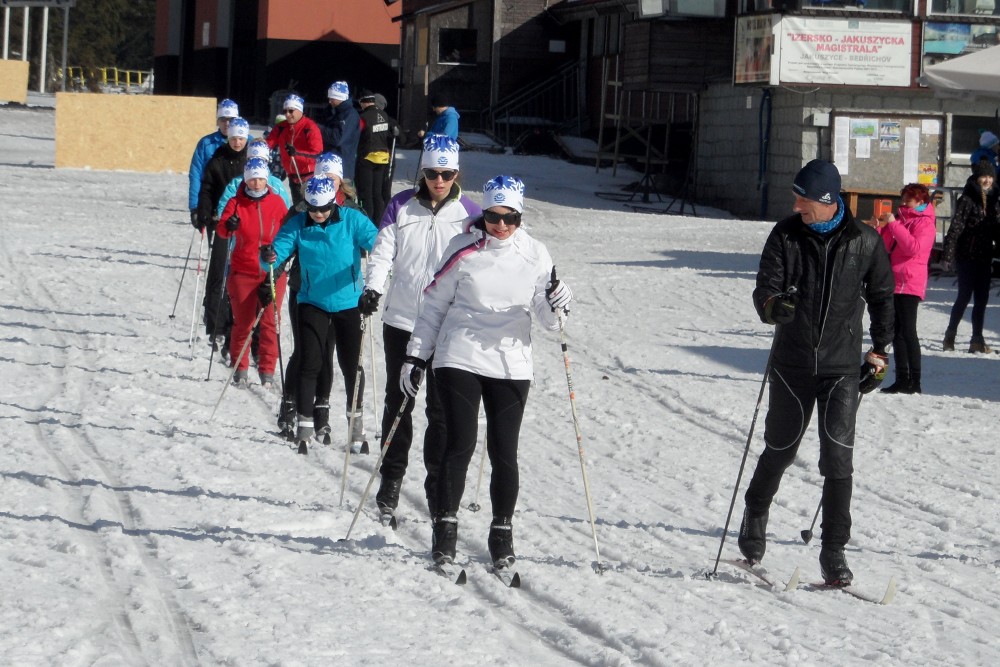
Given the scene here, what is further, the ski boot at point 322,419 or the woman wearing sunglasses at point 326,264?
the ski boot at point 322,419

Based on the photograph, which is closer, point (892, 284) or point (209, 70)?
point (892, 284)

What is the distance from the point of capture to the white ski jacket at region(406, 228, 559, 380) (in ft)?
20.5

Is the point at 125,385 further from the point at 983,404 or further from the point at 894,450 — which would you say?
the point at 983,404

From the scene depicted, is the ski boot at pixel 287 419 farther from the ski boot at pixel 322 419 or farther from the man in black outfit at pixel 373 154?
the man in black outfit at pixel 373 154

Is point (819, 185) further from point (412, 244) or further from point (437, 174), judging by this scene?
point (412, 244)

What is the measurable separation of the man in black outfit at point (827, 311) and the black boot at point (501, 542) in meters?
1.28

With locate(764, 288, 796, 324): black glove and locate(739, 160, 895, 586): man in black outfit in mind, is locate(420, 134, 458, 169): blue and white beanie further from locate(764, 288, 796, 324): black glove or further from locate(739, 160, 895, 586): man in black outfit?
locate(764, 288, 796, 324): black glove

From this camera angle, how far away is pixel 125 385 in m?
10.6

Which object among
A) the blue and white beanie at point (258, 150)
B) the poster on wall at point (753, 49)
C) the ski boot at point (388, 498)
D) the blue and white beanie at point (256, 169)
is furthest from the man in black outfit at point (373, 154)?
the ski boot at point (388, 498)

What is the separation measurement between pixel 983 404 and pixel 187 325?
6705 mm

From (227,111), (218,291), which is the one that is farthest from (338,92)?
(218,291)

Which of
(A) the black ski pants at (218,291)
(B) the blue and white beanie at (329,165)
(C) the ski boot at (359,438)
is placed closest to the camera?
(C) the ski boot at (359,438)

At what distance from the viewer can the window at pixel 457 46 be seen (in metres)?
40.5

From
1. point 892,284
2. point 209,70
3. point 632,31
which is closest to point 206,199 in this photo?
point 892,284
